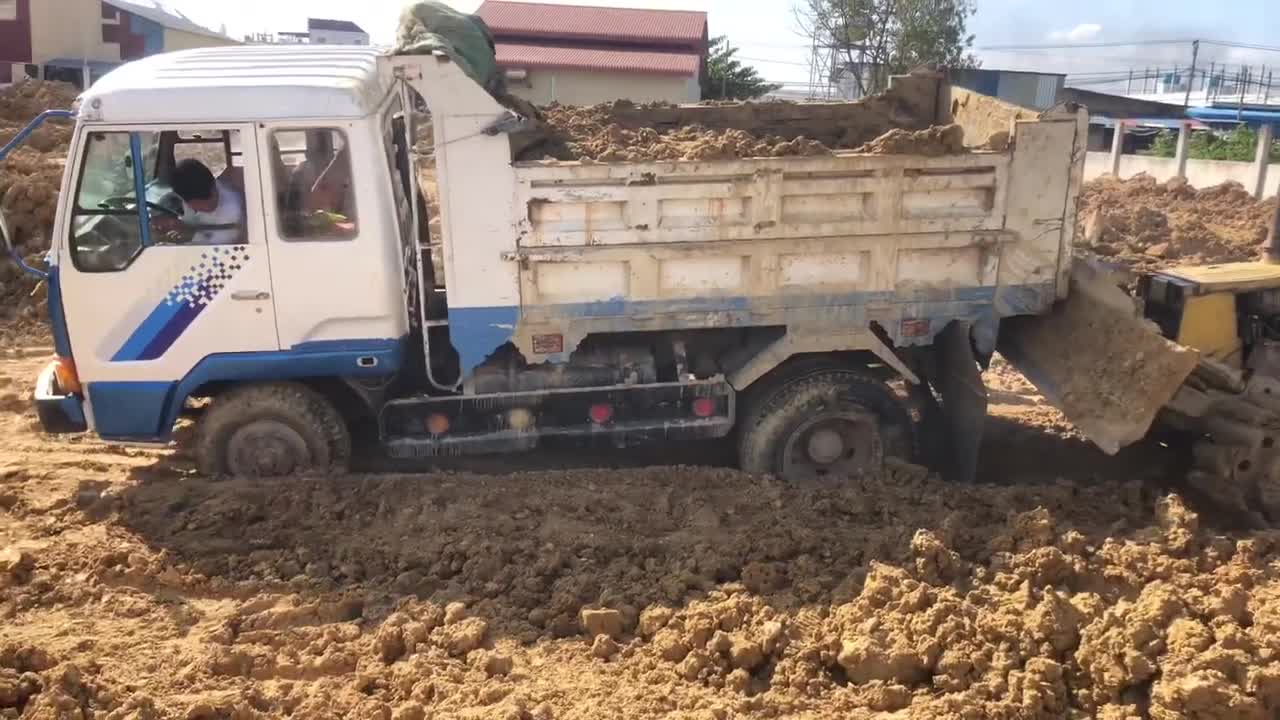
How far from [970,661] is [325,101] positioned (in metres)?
4.01

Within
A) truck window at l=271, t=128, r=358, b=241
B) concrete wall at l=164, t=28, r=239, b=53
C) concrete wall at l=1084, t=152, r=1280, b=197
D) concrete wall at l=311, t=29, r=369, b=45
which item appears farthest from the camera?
concrete wall at l=311, t=29, r=369, b=45

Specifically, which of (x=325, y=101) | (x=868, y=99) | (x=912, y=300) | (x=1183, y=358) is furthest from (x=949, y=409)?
(x=325, y=101)

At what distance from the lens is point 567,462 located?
6375 millimetres

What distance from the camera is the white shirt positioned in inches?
205

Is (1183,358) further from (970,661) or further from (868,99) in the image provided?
(868,99)

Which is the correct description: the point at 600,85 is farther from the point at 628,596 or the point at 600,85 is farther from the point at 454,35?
the point at 628,596

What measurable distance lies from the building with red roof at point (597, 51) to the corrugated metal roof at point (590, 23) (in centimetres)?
3

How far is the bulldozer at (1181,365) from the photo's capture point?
513 centimetres

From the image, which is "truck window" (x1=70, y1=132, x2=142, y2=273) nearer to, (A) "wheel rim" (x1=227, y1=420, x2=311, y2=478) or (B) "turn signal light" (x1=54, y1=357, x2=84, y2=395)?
(B) "turn signal light" (x1=54, y1=357, x2=84, y2=395)

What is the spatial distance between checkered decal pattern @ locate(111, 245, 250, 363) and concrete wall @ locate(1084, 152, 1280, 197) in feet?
50.7

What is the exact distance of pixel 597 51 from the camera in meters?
27.1

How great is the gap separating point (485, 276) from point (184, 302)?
1594 mm

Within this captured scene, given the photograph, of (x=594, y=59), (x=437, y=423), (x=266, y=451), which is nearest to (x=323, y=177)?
(x=437, y=423)

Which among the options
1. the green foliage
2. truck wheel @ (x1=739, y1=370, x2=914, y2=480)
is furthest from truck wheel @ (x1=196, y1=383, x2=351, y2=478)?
the green foliage
